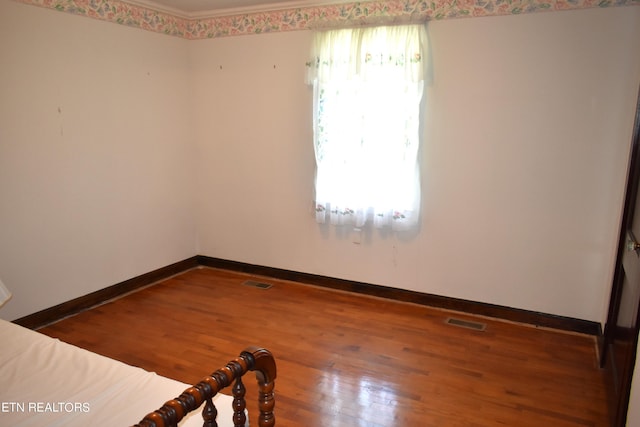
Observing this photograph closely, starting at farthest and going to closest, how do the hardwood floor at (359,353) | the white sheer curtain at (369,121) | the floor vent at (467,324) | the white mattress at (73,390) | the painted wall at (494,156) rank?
1. the white sheer curtain at (369,121)
2. the floor vent at (467,324)
3. the painted wall at (494,156)
4. the hardwood floor at (359,353)
5. the white mattress at (73,390)

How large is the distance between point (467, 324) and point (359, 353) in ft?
3.08

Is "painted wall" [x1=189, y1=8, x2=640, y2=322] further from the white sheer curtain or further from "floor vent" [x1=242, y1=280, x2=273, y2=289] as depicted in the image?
"floor vent" [x1=242, y1=280, x2=273, y2=289]

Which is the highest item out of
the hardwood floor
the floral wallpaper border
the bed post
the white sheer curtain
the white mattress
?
the floral wallpaper border

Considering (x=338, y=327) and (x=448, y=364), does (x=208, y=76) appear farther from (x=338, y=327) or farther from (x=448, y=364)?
(x=448, y=364)

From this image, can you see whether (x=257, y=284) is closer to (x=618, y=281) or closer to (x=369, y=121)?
(x=369, y=121)

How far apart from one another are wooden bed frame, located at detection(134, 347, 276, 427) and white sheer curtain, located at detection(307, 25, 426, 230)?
228 centimetres

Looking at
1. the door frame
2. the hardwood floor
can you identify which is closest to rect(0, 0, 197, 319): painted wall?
the hardwood floor

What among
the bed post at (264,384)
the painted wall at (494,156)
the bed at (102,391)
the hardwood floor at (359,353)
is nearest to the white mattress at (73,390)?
the bed at (102,391)

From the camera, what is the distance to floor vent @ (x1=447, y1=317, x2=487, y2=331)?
3.27m

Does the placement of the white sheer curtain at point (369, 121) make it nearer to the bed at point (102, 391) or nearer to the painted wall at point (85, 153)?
the painted wall at point (85, 153)

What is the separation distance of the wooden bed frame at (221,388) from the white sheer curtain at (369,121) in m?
2.28

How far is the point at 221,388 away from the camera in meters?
1.31

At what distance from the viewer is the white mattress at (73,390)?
58.2 inches

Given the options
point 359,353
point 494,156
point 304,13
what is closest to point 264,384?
point 359,353
